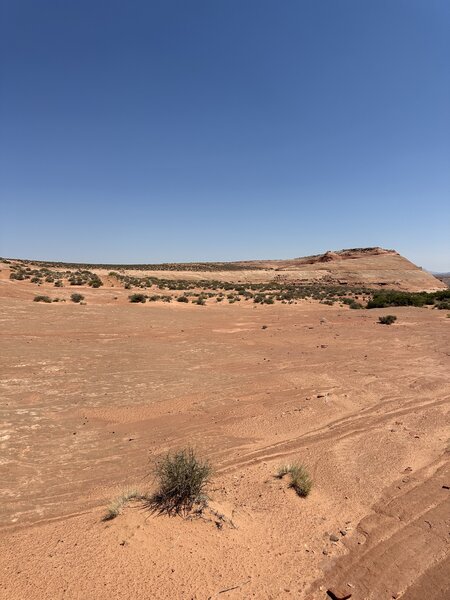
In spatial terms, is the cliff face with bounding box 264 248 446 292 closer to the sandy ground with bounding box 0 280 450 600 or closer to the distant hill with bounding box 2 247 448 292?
the distant hill with bounding box 2 247 448 292

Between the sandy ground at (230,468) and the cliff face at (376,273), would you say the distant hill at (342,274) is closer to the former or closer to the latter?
the cliff face at (376,273)

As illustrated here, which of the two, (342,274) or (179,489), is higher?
(342,274)

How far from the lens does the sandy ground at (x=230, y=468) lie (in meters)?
4.19

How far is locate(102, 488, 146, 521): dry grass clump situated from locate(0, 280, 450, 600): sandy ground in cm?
10

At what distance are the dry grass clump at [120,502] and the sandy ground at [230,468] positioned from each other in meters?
0.10

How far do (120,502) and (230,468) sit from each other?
1975 millimetres

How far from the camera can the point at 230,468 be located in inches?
256

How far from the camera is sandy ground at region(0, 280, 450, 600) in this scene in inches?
165

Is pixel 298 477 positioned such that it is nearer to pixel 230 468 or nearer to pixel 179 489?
pixel 230 468

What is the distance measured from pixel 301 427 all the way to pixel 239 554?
4099 mm

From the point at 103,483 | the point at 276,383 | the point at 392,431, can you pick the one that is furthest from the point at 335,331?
the point at 103,483

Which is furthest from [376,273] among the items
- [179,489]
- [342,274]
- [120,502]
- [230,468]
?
[120,502]

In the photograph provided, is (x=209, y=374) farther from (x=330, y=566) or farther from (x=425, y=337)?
(x=425, y=337)

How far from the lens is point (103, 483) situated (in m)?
5.95
